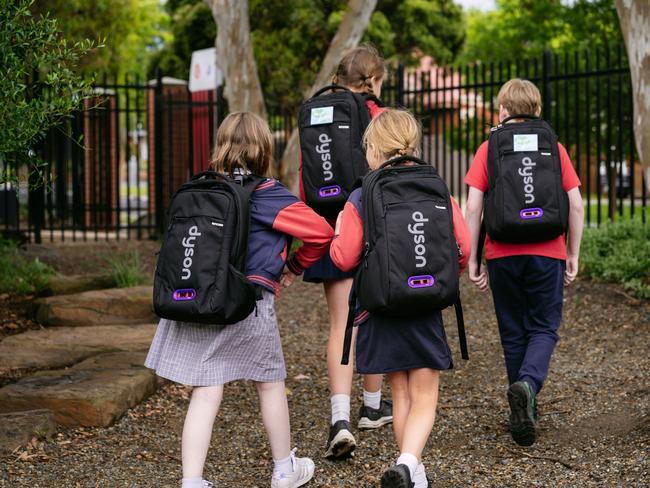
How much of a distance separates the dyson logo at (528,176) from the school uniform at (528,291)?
220 mm

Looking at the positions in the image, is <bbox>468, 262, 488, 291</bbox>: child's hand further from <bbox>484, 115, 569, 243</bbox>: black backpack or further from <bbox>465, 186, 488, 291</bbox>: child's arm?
<bbox>484, 115, 569, 243</bbox>: black backpack

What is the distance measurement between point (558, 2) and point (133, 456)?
52.9 ft

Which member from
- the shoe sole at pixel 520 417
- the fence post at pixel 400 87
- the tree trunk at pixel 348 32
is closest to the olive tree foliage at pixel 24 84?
the shoe sole at pixel 520 417

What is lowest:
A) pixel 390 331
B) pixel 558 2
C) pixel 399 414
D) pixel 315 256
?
pixel 399 414

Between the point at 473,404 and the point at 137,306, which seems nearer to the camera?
the point at 473,404

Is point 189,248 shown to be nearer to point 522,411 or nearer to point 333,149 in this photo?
point 333,149

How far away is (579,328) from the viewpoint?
22.9ft

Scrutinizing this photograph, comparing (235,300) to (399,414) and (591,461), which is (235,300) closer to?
(399,414)

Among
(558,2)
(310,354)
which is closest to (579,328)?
(310,354)

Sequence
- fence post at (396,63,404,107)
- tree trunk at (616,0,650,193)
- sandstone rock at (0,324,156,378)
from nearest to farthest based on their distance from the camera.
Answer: sandstone rock at (0,324,156,378), tree trunk at (616,0,650,193), fence post at (396,63,404,107)

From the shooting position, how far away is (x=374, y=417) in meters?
4.61

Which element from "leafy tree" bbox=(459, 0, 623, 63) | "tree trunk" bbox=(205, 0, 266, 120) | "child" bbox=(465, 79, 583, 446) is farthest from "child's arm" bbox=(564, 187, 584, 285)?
"leafy tree" bbox=(459, 0, 623, 63)

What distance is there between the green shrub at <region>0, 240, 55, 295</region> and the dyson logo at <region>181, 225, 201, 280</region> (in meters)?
4.85

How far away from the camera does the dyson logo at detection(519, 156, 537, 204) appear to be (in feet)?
13.7
